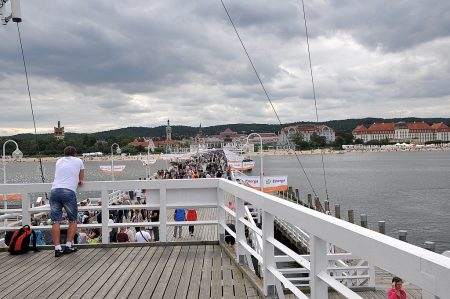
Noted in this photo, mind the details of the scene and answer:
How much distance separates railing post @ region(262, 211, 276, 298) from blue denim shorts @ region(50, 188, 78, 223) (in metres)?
3.54

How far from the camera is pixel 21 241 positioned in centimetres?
719

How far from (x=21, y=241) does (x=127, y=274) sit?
2.41m

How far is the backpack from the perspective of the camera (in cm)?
715

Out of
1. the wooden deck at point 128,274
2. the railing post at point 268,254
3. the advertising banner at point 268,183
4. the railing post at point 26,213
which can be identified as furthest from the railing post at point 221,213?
Result: the advertising banner at point 268,183

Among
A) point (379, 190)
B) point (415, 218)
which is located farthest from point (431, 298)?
point (379, 190)

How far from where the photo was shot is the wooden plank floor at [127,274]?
4973 millimetres

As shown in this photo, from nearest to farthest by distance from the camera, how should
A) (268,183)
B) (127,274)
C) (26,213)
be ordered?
1. (127,274)
2. (26,213)
3. (268,183)

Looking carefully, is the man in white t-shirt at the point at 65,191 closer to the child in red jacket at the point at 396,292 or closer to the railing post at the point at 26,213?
the railing post at the point at 26,213

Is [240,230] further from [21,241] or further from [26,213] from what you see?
[26,213]

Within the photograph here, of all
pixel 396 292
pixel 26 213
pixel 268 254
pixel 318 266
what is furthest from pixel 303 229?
pixel 26 213

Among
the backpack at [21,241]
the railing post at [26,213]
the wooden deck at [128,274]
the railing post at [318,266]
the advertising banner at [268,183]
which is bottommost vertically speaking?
the advertising banner at [268,183]

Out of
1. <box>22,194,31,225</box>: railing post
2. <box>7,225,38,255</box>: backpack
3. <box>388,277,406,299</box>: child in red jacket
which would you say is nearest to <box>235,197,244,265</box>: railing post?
<box>388,277,406,299</box>: child in red jacket

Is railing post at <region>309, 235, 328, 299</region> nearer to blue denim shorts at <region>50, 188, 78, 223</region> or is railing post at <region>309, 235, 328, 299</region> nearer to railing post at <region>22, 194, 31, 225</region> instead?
blue denim shorts at <region>50, 188, 78, 223</region>

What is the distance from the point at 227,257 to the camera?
6.62m
